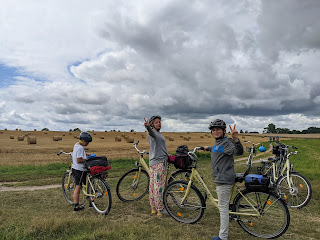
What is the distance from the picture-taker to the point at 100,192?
662 cm

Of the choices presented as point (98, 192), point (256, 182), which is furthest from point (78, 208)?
point (256, 182)

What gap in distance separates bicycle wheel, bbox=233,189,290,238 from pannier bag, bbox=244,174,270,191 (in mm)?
147

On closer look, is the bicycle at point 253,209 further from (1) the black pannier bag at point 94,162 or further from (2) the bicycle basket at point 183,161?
(1) the black pannier bag at point 94,162

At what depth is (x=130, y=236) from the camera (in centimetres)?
470

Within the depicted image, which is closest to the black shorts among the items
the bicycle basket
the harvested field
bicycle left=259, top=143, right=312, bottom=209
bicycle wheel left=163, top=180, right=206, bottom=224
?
bicycle wheel left=163, top=180, right=206, bottom=224

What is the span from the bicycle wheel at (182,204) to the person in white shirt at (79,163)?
2.33 meters

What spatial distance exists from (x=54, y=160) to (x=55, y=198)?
1207cm

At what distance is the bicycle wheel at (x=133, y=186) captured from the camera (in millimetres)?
7625

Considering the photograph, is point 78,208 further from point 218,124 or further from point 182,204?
point 218,124

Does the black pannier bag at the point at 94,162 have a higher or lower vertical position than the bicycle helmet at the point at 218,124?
lower

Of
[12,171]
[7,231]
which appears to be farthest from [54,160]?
[7,231]

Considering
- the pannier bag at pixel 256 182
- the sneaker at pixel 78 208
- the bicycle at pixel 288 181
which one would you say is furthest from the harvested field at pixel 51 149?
the pannier bag at pixel 256 182

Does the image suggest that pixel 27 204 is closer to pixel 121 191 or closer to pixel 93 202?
pixel 93 202

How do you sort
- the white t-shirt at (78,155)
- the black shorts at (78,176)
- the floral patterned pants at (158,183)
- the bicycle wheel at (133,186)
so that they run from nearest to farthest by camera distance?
the floral patterned pants at (158,183) → the white t-shirt at (78,155) → the black shorts at (78,176) → the bicycle wheel at (133,186)
